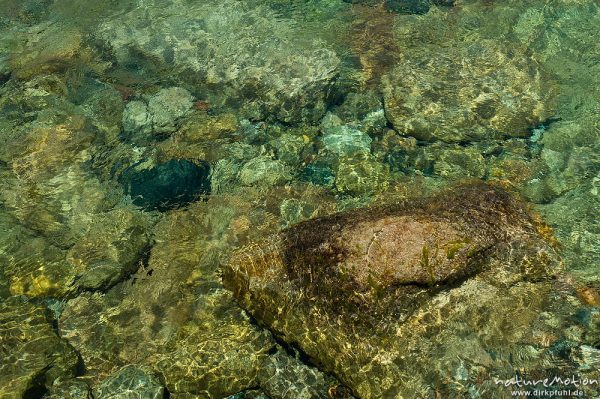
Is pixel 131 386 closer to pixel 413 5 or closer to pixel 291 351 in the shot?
pixel 291 351

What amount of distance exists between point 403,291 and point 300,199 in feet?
7.87

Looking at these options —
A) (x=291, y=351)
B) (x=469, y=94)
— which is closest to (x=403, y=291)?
(x=291, y=351)

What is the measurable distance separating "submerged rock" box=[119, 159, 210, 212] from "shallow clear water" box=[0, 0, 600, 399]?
1.2 inches

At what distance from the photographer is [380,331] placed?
463 cm

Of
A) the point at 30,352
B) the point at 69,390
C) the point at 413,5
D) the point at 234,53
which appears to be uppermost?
the point at 413,5

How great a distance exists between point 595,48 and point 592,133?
2.38 meters

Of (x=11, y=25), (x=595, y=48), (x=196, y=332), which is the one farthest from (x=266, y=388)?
(x=11, y=25)

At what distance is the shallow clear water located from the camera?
15.4 ft

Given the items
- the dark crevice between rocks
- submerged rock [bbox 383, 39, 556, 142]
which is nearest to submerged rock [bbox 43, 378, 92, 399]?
the dark crevice between rocks

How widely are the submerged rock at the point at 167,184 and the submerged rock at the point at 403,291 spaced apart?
2134 millimetres

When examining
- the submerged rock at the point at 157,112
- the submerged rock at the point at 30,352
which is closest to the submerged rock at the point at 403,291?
the submerged rock at the point at 30,352

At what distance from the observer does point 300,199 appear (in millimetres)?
6668

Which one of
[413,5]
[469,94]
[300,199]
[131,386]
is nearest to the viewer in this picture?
[131,386]

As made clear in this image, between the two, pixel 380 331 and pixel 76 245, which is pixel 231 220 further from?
pixel 380 331
